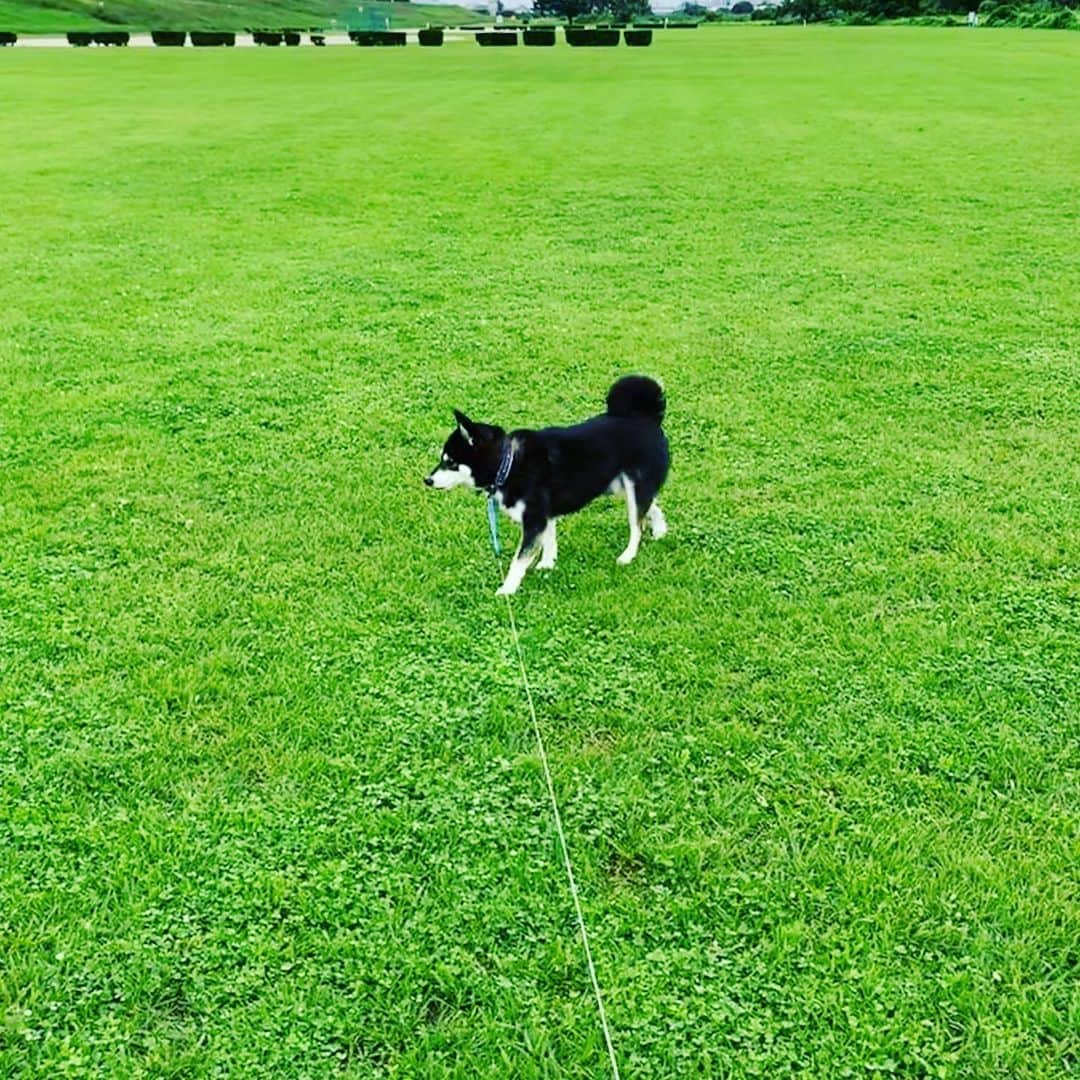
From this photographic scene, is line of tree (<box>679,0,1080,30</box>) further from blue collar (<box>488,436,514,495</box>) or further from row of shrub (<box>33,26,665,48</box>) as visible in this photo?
blue collar (<box>488,436,514,495</box>)

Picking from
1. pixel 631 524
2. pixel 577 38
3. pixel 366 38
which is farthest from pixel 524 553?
pixel 366 38

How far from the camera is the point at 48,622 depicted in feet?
12.7

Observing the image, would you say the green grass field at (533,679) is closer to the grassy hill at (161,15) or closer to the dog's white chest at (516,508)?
the dog's white chest at (516,508)

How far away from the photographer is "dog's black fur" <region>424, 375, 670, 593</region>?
3.93 metres

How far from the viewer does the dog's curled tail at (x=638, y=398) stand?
431cm

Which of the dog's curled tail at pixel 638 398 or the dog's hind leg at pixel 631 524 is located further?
the dog's curled tail at pixel 638 398

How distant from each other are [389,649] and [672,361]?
139 inches

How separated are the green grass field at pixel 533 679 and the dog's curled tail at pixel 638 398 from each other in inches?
21.8

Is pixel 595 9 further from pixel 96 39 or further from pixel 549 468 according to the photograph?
pixel 549 468

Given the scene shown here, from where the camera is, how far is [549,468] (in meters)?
3.97

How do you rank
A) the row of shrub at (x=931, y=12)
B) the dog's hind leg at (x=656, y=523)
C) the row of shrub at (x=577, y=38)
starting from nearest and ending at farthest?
1. the dog's hind leg at (x=656, y=523)
2. the row of shrub at (x=577, y=38)
3. the row of shrub at (x=931, y=12)

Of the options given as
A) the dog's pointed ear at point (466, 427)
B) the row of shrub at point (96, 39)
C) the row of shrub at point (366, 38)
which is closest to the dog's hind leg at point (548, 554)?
the dog's pointed ear at point (466, 427)

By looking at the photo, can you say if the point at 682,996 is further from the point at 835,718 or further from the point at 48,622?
the point at 48,622

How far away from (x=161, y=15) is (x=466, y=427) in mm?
84179
